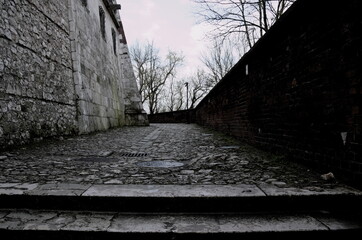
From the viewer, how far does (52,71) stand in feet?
20.9

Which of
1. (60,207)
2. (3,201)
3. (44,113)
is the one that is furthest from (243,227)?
(44,113)

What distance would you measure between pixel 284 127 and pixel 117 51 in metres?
14.2

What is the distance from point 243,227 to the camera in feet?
5.67

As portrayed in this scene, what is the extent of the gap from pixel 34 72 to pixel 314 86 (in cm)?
576

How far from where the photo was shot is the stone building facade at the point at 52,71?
179 inches

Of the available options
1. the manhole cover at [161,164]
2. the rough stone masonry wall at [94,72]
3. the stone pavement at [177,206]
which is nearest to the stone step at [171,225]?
the stone pavement at [177,206]

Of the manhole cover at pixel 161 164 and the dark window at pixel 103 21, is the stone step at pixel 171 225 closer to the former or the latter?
the manhole cover at pixel 161 164

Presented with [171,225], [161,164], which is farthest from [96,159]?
[171,225]

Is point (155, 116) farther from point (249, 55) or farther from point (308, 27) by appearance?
point (308, 27)

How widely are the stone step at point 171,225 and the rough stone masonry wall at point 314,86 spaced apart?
0.69 meters

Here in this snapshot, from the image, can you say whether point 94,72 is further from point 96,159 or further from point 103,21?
point 96,159

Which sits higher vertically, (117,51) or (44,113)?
(117,51)

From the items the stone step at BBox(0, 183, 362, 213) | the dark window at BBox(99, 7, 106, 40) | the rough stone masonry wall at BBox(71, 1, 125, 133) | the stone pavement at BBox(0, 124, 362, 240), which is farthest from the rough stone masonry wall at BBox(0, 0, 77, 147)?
the dark window at BBox(99, 7, 106, 40)

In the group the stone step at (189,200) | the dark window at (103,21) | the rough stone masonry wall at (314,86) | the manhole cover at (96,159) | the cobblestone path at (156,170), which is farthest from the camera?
the dark window at (103,21)
